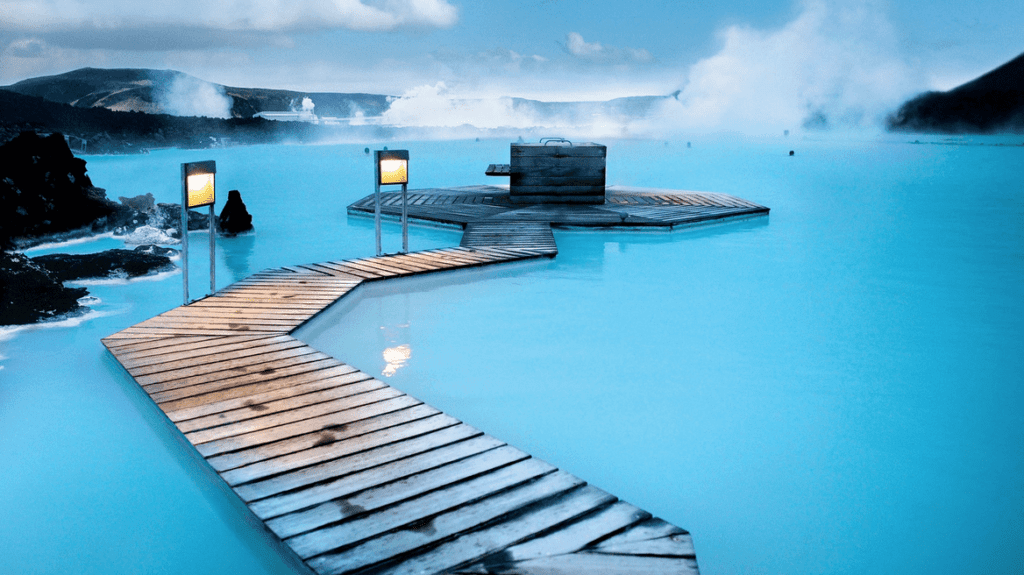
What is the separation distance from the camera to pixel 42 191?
11227 millimetres

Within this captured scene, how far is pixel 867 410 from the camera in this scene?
15.2 ft

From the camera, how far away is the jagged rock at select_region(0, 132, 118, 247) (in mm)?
10681

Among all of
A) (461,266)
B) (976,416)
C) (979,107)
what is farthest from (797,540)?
(979,107)

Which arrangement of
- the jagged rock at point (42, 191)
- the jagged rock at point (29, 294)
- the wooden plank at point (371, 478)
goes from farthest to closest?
1. the jagged rock at point (42, 191)
2. the jagged rock at point (29, 294)
3. the wooden plank at point (371, 478)

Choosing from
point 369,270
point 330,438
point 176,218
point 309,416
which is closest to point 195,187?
point 369,270

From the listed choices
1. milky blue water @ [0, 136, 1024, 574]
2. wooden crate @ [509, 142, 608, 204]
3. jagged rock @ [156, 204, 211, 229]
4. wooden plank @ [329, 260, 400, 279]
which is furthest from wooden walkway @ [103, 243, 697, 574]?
wooden crate @ [509, 142, 608, 204]

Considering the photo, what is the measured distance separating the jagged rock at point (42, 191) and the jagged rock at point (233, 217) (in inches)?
72.9

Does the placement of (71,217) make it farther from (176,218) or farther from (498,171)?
(498,171)

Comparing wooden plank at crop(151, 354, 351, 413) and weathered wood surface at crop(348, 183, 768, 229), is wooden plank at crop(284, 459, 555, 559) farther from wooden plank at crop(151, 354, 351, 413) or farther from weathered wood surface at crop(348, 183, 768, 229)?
weathered wood surface at crop(348, 183, 768, 229)

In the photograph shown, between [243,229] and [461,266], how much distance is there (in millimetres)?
5649

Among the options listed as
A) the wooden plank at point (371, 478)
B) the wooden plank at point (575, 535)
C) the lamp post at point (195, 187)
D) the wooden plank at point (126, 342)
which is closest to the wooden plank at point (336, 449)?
A: the wooden plank at point (371, 478)

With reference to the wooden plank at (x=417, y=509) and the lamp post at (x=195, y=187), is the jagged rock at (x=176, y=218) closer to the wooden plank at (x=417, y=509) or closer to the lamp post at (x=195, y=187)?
the lamp post at (x=195, y=187)

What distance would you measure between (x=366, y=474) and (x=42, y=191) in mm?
10730

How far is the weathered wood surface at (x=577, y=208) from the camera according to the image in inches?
446
